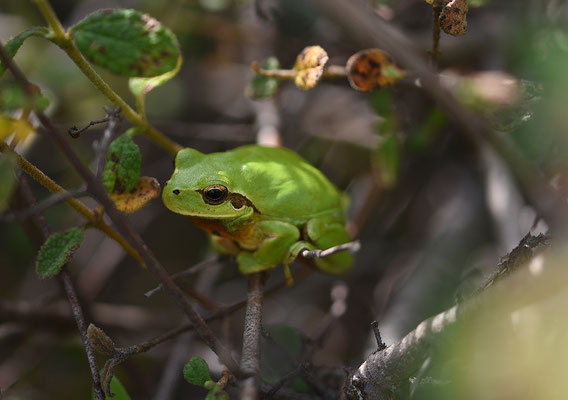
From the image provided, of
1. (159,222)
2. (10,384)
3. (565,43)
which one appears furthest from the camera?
(159,222)

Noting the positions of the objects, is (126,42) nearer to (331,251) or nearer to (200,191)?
(200,191)

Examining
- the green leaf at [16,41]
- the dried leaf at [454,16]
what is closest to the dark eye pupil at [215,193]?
the green leaf at [16,41]

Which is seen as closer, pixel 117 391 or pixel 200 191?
pixel 117 391

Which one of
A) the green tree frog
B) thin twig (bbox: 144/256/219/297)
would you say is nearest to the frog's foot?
the green tree frog

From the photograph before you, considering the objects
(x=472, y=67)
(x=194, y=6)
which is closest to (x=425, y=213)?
(x=472, y=67)

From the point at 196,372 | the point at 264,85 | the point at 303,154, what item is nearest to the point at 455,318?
the point at 196,372

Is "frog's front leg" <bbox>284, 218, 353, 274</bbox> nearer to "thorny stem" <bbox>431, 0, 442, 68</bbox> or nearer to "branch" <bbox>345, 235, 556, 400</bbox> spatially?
"branch" <bbox>345, 235, 556, 400</bbox>

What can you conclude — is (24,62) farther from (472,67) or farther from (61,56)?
(472,67)
